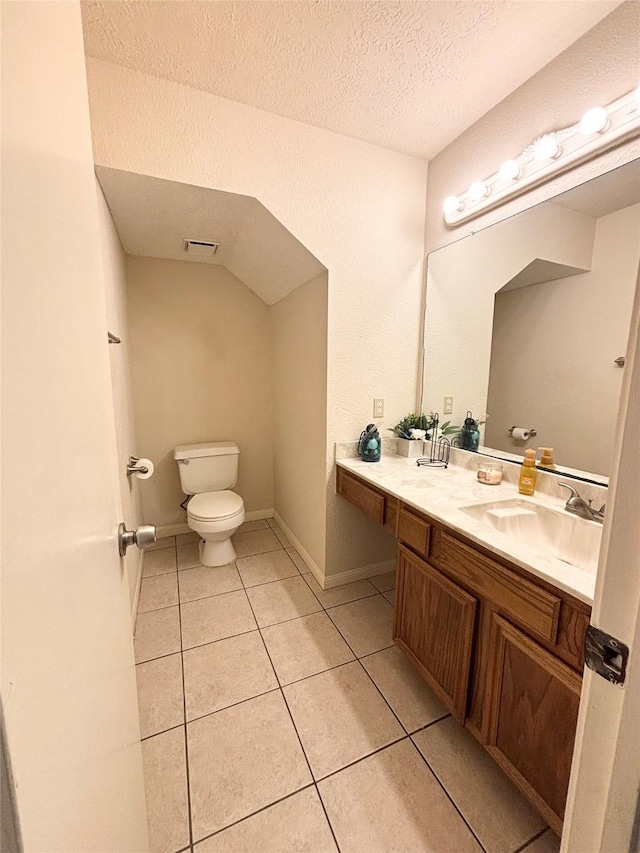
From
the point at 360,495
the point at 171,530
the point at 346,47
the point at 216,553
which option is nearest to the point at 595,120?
the point at 346,47

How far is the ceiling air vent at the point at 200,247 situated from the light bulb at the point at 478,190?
1.44 meters

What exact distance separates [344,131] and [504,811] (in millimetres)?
2733

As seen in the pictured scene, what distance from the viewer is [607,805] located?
0.42 m

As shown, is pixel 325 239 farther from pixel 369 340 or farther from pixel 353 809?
pixel 353 809

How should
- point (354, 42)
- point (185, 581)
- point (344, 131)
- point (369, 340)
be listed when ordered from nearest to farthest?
point (354, 42), point (344, 131), point (369, 340), point (185, 581)

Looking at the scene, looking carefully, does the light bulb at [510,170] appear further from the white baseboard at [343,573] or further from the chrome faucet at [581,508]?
the white baseboard at [343,573]

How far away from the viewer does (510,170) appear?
1.44 m

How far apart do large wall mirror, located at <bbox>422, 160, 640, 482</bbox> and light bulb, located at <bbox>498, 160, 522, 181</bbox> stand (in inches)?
6.2

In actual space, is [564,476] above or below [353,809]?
above

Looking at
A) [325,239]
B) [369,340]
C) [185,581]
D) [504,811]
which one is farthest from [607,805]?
[185,581]

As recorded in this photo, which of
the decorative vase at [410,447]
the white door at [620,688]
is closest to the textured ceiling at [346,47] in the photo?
the white door at [620,688]

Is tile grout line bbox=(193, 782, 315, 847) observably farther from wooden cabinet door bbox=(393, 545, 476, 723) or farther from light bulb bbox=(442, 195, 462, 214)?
light bulb bbox=(442, 195, 462, 214)

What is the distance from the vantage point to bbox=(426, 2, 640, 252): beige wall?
3.62 ft

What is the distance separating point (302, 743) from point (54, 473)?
137cm
